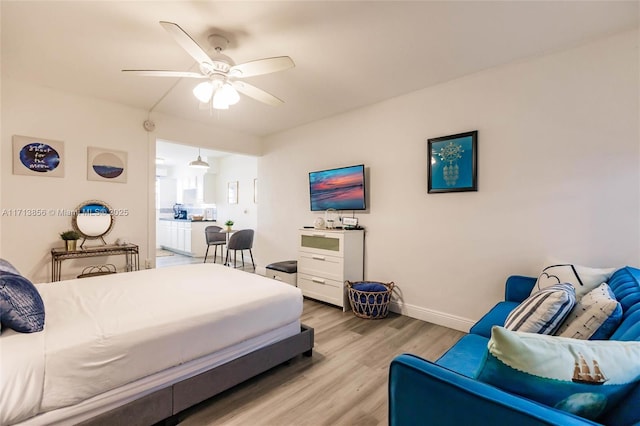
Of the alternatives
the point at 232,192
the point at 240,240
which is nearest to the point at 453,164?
the point at 240,240

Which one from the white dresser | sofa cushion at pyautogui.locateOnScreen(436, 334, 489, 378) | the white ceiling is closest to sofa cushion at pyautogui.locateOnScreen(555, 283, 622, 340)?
sofa cushion at pyautogui.locateOnScreen(436, 334, 489, 378)

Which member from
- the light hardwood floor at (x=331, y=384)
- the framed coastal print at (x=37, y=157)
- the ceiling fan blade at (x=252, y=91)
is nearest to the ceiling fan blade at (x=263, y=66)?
the ceiling fan blade at (x=252, y=91)

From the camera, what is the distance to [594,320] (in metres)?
1.12

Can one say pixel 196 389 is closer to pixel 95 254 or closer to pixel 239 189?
pixel 95 254

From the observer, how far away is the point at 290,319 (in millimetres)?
2092

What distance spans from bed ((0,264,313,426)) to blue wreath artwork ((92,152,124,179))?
180 cm

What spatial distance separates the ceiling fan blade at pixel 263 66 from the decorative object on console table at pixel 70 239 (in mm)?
2771

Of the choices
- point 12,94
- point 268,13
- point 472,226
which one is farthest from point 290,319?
point 12,94

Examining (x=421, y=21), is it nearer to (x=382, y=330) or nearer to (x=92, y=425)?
(x=382, y=330)

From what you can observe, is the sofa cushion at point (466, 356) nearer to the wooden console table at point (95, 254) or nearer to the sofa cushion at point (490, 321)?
the sofa cushion at point (490, 321)

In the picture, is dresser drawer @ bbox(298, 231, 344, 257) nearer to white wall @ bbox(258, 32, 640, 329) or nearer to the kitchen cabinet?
white wall @ bbox(258, 32, 640, 329)

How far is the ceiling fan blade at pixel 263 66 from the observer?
189cm

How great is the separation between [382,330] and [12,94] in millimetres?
4539

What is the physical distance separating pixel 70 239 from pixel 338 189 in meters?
3.21
